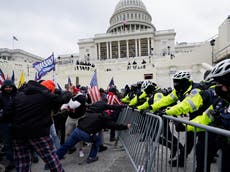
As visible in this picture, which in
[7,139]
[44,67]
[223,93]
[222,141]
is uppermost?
[44,67]

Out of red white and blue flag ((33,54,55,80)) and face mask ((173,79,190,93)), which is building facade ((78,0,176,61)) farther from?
face mask ((173,79,190,93))

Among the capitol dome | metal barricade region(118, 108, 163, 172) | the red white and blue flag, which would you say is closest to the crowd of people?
metal barricade region(118, 108, 163, 172)

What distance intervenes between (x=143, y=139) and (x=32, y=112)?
1912 millimetres

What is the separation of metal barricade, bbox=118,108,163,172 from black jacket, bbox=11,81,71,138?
1595 mm

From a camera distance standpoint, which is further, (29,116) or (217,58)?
(217,58)

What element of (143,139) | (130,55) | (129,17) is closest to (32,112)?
(143,139)

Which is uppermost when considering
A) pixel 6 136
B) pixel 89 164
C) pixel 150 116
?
pixel 150 116

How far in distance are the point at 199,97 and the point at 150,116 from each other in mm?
806

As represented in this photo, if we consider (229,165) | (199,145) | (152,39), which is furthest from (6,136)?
(152,39)

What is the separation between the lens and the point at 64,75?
2773cm

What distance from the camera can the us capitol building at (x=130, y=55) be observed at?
2405 cm

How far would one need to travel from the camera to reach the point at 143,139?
3154 millimetres

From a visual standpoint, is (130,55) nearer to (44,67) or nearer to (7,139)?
(44,67)

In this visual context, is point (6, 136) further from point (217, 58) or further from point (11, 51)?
point (11, 51)
